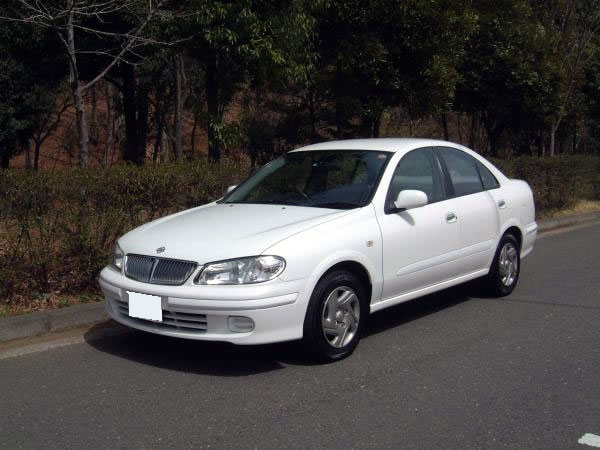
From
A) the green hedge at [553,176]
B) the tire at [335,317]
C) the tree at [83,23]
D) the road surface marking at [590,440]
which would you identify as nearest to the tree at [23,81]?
A: the tree at [83,23]

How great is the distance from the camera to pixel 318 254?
484cm

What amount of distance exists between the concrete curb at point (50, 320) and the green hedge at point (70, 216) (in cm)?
41

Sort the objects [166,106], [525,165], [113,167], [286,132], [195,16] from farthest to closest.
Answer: [166,106], [286,132], [525,165], [195,16], [113,167]

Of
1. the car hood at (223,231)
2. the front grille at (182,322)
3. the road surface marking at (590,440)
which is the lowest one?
the road surface marking at (590,440)

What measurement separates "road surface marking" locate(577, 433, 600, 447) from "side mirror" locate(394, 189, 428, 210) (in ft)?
7.02

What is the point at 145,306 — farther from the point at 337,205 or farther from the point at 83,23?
the point at 83,23

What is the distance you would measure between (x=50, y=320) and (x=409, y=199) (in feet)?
9.97

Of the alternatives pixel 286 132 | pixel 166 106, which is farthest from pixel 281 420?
pixel 166 106

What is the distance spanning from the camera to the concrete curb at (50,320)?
18.2 feet

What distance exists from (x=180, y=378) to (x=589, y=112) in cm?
1885

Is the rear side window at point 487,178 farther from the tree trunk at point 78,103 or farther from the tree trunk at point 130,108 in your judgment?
the tree trunk at point 130,108

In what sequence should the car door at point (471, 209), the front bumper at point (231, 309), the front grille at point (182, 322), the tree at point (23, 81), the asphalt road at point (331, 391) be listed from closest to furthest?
the asphalt road at point (331, 391), the front bumper at point (231, 309), the front grille at point (182, 322), the car door at point (471, 209), the tree at point (23, 81)

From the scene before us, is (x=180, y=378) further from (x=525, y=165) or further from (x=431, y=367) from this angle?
(x=525, y=165)

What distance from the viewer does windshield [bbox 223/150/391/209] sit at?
5.64 m
